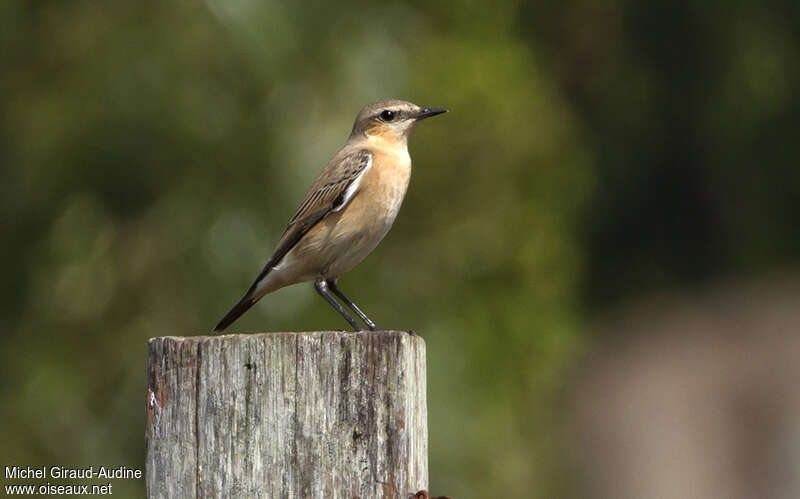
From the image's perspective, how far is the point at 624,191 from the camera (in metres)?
17.4

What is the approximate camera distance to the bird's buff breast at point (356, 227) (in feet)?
20.0

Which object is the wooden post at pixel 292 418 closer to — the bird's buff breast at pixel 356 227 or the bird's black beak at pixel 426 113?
the bird's buff breast at pixel 356 227

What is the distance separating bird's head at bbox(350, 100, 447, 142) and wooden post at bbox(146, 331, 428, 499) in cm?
314

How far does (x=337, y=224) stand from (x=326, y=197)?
0.51 ft

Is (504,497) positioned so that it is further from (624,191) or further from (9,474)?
(624,191)

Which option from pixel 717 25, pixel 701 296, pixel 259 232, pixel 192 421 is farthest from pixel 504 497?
pixel 701 296

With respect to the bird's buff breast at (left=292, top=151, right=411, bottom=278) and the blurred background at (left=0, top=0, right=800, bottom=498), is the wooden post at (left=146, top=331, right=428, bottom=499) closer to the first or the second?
the bird's buff breast at (left=292, top=151, right=411, bottom=278)

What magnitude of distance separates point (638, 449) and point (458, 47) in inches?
419

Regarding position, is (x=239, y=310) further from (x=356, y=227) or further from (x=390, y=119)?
(x=390, y=119)

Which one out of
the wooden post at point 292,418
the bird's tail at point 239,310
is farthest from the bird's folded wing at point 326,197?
the wooden post at point 292,418

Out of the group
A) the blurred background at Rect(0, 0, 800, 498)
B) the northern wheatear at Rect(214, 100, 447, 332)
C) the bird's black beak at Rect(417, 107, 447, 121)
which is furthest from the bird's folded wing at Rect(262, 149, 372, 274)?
the blurred background at Rect(0, 0, 800, 498)

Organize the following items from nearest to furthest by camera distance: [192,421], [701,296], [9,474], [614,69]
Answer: [192,421] < [9,474] < [614,69] < [701,296]

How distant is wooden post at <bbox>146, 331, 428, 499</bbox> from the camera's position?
3666 millimetres

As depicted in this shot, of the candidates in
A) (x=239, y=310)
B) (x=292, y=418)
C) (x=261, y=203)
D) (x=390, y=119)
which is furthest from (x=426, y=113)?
(x=292, y=418)
